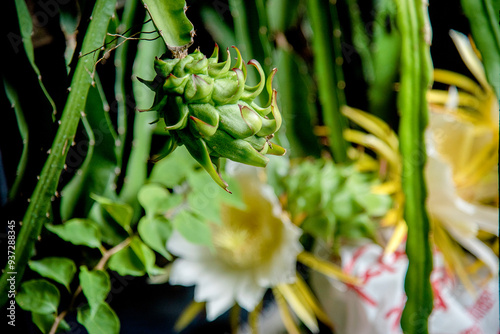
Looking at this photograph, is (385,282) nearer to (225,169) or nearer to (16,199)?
(225,169)

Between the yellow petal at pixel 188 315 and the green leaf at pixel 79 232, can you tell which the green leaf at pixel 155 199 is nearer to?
the green leaf at pixel 79 232

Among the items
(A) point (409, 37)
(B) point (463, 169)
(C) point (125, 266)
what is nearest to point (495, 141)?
(B) point (463, 169)

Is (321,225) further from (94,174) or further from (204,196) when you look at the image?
(94,174)

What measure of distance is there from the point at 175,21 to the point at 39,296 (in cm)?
26

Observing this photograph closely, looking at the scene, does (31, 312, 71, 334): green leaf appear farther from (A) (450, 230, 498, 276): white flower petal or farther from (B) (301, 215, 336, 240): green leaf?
(A) (450, 230, 498, 276): white flower petal

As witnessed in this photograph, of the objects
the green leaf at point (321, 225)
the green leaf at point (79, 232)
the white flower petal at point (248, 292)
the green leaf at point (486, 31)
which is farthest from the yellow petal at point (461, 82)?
the green leaf at point (79, 232)

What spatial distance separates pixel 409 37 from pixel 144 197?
31 centimetres

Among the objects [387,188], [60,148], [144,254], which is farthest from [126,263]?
[387,188]

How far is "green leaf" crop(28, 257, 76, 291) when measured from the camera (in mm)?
366

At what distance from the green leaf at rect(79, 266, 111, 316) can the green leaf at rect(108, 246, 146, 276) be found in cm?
1

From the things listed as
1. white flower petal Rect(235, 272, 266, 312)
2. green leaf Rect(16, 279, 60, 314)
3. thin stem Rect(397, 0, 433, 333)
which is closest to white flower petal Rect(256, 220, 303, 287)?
white flower petal Rect(235, 272, 266, 312)

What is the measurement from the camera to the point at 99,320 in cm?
36

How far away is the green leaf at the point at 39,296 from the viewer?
1.16 feet

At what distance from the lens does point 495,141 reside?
54 centimetres
